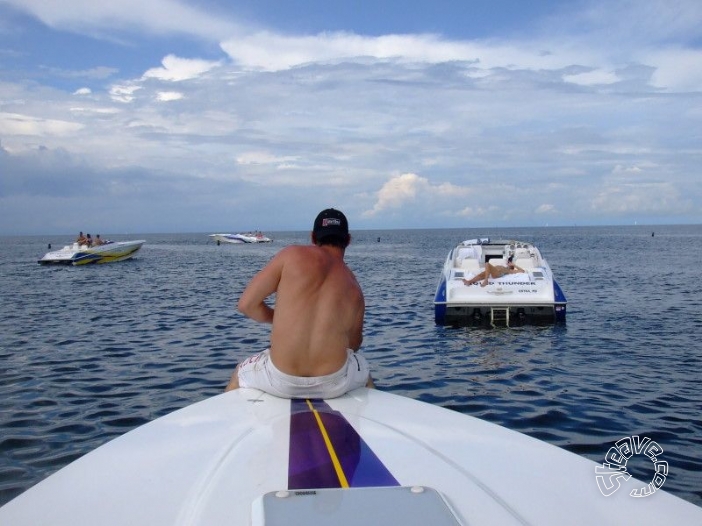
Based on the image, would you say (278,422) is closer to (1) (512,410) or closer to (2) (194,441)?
(2) (194,441)

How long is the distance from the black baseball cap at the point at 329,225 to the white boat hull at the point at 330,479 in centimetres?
133

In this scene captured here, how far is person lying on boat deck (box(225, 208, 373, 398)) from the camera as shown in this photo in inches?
182

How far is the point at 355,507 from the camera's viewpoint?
107 inches

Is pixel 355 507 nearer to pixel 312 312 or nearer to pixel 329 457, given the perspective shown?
pixel 329 457

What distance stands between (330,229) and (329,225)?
0.10 feet

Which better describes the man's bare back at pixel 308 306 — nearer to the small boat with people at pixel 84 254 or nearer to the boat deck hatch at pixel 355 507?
the boat deck hatch at pixel 355 507

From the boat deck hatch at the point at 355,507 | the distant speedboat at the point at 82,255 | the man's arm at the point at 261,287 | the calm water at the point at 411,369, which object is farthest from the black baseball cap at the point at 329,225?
the distant speedboat at the point at 82,255

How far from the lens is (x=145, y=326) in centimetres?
1644

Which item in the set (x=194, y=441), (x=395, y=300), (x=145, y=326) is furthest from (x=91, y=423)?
(x=395, y=300)

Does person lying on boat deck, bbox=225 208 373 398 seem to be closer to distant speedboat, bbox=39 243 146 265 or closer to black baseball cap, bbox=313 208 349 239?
black baseball cap, bbox=313 208 349 239

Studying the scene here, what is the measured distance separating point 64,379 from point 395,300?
1305cm

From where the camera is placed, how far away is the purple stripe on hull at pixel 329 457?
3.12 metres

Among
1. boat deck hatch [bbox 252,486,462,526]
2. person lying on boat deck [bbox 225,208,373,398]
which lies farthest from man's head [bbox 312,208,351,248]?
boat deck hatch [bbox 252,486,462,526]

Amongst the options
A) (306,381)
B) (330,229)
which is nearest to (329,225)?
(330,229)
